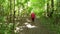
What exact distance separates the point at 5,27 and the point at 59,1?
670 centimetres

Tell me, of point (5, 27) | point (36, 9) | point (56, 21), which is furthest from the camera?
point (36, 9)

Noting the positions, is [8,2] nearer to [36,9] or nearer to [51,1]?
[51,1]

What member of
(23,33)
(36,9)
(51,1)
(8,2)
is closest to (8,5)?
(8,2)

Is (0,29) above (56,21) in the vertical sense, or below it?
above

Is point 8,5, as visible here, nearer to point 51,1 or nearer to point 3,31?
point 3,31

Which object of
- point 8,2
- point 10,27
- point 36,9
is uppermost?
point 8,2

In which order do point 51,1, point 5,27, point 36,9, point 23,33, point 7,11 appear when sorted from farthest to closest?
1. point 36,9
2. point 51,1
3. point 23,33
4. point 7,11
5. point 5,27

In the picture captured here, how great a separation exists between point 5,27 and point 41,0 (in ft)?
39.5

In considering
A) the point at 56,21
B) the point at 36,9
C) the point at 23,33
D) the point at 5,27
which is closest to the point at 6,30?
the point at 5,27

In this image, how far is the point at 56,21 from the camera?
15.4 metres

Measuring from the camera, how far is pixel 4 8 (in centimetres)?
930

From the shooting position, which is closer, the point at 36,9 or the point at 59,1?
the point at 59,1

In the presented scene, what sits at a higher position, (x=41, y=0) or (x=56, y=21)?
(x=41, y=0)

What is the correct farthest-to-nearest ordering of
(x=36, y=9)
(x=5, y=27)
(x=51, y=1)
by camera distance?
(x=36, y=9) < (x=51, y=1) < (x=5, y=27)
